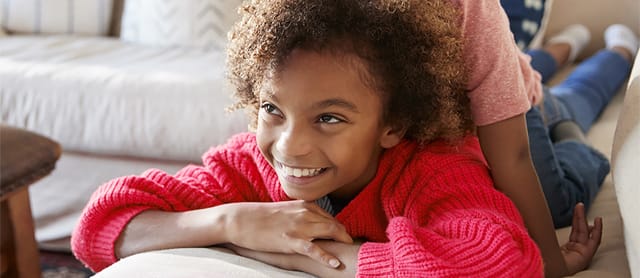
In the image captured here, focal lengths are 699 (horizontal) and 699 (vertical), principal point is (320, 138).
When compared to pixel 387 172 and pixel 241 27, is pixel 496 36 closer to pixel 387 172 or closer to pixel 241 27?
pixel 387 172

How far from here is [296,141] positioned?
2.59ft

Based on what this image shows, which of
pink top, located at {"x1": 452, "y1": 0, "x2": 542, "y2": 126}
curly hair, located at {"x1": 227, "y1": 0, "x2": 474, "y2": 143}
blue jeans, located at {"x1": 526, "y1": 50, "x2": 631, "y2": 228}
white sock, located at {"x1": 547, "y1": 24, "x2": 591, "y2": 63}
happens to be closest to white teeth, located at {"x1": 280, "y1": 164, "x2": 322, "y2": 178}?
curly hair, located at {"x1": 227, "y1": 0, "x2": 474, "y2": 143}

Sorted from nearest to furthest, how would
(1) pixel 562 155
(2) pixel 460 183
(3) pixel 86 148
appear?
(2) pixel 460 183 < (1) pixel 562 155 < (3) pixel 86 148

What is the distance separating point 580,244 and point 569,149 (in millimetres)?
353

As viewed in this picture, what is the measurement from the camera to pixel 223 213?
0.85m

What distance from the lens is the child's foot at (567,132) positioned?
4.39 feet

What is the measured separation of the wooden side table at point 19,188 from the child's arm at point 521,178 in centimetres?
58

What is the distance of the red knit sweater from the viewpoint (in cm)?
71

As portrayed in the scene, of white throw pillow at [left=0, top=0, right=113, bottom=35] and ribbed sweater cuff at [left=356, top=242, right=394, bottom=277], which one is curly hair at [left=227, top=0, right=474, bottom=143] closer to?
ribbed sweater cuff at [left=356, top=242, right=394, bottom=277]

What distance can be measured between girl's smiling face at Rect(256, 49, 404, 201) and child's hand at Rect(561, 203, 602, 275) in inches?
11.7

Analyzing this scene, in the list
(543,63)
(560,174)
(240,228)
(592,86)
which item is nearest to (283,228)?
(240,228)

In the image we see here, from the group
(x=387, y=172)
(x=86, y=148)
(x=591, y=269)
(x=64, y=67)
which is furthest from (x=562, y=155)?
(x=64, y=67)

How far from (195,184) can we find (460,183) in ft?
1.12

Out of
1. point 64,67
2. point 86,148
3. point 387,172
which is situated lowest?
point 86,148
